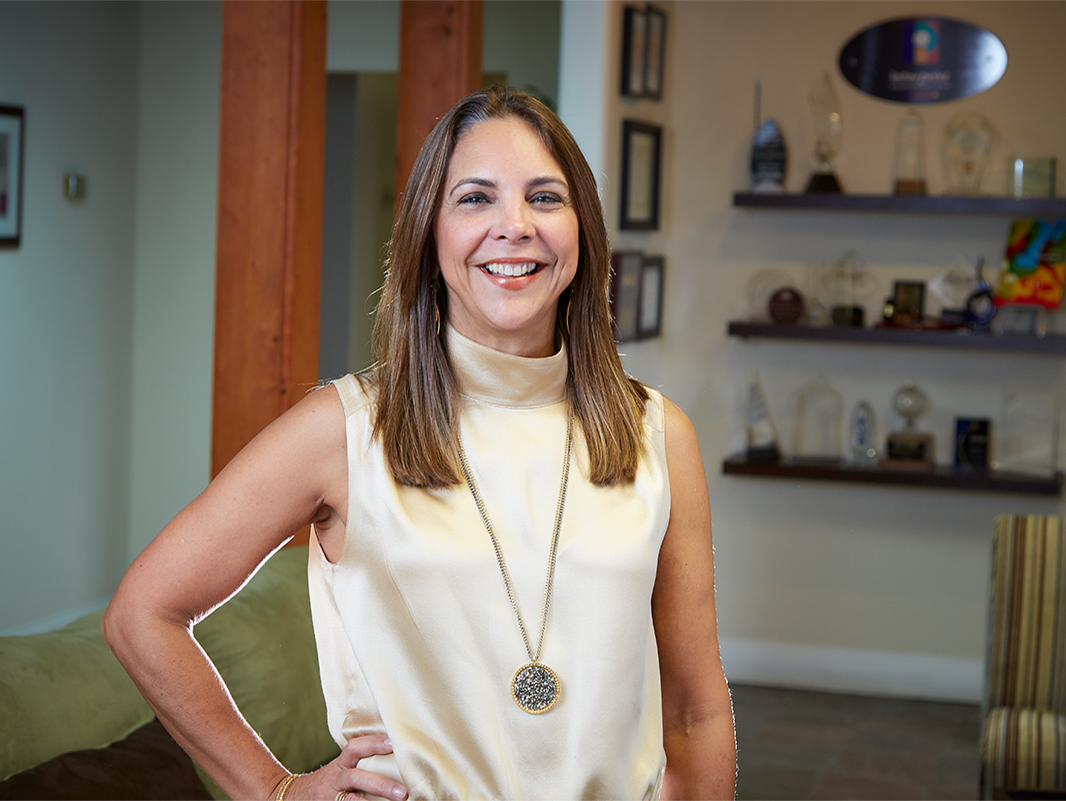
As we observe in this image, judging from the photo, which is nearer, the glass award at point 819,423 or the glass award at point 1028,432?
the glass award at point 1028,432

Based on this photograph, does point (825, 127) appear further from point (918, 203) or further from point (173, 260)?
point (173, 260)

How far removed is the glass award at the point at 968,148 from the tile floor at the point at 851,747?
1888 mm

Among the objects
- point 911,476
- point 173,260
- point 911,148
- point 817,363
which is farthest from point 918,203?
point 173,260

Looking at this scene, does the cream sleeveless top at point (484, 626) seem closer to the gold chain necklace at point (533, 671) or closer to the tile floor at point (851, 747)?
the gold chain necklace at point (533, 671)

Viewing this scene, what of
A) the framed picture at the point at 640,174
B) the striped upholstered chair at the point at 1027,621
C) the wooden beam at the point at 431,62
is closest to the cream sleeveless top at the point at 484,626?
the striped upholstered chair at the point at 1027,621

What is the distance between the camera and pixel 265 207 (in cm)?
226

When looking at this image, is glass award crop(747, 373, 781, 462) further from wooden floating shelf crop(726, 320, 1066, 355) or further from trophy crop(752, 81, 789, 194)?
trophy crop(752, 81, 789, 194)

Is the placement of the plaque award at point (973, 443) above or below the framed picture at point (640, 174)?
below

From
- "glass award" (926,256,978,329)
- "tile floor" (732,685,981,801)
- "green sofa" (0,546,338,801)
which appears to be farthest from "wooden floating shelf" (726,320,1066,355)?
"green sofa" (0,546,338,801)

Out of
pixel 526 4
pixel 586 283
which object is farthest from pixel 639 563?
pixel 526 4

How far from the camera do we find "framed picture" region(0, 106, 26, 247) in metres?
3.21

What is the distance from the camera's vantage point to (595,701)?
1214mm

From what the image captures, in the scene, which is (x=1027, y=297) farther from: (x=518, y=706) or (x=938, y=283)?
(x=518, y=706)

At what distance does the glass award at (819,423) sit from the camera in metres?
4.26
